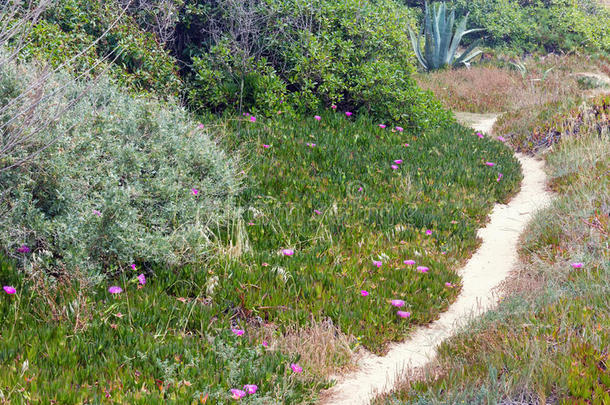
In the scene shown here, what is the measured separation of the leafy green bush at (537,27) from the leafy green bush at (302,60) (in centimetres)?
1281

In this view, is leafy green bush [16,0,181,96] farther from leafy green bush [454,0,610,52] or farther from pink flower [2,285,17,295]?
leafy green bush [454,0,610,52]

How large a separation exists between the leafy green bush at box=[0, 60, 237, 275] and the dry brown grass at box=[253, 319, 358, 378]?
3.87 feet

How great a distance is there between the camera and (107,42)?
342 inches

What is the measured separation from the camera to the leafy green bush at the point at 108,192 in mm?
4598

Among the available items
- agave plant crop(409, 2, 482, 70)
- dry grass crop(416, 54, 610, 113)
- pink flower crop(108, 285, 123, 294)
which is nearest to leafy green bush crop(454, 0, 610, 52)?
dry grass crop(416, 54, 610, 113)

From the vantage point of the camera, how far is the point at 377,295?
4895 millimetres

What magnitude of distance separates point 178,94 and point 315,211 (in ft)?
12.5

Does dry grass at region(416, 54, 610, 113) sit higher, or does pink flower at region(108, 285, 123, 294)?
pink flower at region(108, 285, 123, 294)

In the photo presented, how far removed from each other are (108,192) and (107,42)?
14.8ft

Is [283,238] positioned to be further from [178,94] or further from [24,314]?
[178,94]

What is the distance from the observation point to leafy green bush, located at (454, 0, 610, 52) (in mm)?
21719

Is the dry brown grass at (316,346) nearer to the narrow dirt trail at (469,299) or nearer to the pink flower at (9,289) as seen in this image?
the narrow dirt trail at (469,299)

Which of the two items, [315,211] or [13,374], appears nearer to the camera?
[13,374]

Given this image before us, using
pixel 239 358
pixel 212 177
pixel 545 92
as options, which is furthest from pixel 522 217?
pixel 545 92
